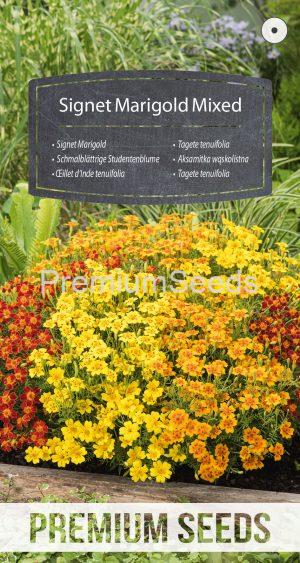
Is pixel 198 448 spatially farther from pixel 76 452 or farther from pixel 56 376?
pixel 56 376

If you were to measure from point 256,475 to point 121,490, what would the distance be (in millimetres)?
600

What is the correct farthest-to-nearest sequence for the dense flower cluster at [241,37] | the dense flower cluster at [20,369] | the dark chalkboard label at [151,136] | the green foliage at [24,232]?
the dense flower cluster at [241,37], the green foliage at [24,232], the dark chalkboard label at [151,136], the dense flower cluster at [20,369]

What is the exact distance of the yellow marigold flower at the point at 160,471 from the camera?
282 cm

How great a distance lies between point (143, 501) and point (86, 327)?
2.26 ft

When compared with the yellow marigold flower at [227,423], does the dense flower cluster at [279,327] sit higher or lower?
higher

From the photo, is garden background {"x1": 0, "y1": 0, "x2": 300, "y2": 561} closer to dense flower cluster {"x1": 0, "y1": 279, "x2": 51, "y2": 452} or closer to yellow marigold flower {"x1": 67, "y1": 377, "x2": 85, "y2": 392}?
dense flower cluster {"x1": 0, "y1": 279, "x2": 51, "y2": 452}

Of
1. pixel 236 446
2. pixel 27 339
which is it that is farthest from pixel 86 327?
pixel 236 446

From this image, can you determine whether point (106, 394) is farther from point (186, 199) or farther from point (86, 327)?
point (186, 199)

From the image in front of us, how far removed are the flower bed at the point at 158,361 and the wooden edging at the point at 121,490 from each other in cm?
7

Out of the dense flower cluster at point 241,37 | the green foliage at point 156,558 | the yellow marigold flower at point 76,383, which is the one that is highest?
the dense flower cluster at point 241,37

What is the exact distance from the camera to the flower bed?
2.87 metres

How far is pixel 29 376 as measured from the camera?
3256 millimetres

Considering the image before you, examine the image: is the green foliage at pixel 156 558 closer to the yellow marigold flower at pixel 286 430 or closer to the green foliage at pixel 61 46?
the yellow marigold flower at pixel 286 430

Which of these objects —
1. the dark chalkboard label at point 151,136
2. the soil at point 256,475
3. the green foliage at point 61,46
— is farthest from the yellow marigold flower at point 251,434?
the green foliage at point 61,46
